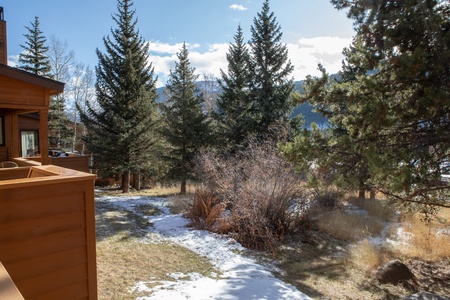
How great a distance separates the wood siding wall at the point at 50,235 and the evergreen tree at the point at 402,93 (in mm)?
4183

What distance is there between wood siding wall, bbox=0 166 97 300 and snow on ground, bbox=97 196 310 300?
186cm

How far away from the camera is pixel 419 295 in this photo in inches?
195

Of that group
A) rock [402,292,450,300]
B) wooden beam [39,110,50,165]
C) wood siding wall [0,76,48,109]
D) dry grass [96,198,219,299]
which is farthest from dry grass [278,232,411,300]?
wood siding wall [0,76,48,109]

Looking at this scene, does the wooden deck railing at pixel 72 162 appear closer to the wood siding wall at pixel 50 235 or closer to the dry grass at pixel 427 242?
the wood siding wall at pixel 50 235

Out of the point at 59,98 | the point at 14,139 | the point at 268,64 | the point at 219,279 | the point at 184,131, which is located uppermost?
the point at 268,64

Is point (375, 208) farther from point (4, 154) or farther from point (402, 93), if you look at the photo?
point (4, 154)

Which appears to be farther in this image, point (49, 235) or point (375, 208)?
point (375, 208)

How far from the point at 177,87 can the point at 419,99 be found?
11644mm

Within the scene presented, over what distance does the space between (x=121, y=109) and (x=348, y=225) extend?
11.4 meters

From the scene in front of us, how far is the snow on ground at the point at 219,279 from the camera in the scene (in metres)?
4.21

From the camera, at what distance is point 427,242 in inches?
312

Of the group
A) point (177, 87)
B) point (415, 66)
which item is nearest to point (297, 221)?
point (415, 66)

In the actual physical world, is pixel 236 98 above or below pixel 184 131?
above

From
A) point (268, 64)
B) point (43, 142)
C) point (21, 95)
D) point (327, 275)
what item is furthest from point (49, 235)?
point (268, 64)
